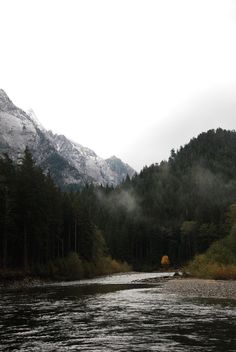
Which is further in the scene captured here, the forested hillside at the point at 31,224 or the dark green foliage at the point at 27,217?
the forested hillside at the point at 31,224

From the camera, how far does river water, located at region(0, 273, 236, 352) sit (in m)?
19.2

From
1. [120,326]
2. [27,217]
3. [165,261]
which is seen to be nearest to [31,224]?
[27,217]

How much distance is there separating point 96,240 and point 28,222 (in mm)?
42210

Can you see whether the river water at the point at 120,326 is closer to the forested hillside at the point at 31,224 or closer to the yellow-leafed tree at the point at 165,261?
the forested hillside at the point at 31,224

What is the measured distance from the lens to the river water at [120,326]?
63.2ft

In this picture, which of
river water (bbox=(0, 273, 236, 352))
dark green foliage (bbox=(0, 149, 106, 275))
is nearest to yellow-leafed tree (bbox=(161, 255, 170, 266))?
dark green foliage (bbox=(0, 149, 106, 275))

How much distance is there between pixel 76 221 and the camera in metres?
108

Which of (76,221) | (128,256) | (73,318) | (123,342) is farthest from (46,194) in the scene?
(128,256)

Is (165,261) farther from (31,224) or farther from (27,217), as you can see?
(27,217)

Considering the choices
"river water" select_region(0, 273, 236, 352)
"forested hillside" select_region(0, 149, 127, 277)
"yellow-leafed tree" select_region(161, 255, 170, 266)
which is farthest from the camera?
"yellow-leafed tree" select_region(161, 255, 170, 266)

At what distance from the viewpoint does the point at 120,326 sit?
24.3 metres

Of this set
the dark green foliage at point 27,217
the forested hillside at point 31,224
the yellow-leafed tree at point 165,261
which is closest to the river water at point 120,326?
the dark green foliage at point 27,217

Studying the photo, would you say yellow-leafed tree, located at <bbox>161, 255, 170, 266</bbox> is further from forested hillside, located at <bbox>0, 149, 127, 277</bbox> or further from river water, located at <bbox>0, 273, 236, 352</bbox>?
river water, located at <bbox>0, 273, 236, 352</bbox>

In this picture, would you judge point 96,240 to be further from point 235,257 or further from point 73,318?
point 73,318
